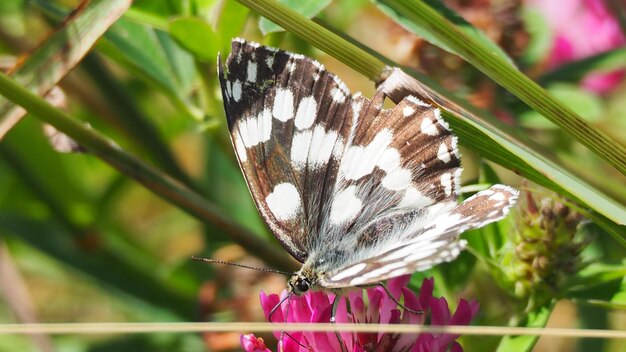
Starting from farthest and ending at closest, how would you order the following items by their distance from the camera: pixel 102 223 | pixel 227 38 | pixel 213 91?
1. pixel 102 223
2. pixel 213 91
3. pixel 227 38

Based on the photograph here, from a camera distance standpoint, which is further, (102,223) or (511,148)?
(102,223)

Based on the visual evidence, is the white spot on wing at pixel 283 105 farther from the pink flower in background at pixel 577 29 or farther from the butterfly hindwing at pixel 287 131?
the pink flower in background at pixel 577 29

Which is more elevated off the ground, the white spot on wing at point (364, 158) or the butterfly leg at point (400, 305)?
the white spot on wing at point (364, 158)

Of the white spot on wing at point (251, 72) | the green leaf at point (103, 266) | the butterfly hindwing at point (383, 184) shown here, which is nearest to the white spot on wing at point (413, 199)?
the butterfly hindwing at point (383, 184)

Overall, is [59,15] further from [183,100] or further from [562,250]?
[562,250]

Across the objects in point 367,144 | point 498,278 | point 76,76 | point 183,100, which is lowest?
point 498,278

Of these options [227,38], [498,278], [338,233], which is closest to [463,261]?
[498,278]
